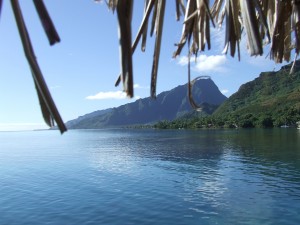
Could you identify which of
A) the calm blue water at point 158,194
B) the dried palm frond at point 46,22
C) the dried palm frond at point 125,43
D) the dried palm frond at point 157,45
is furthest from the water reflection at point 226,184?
the dried palm frond at point 46,22

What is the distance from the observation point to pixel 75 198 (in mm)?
27484

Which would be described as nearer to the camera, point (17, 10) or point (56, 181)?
point (17, 10)

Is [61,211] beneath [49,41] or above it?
beneath

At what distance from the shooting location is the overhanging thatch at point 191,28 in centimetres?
100

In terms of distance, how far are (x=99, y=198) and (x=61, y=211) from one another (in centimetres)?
402

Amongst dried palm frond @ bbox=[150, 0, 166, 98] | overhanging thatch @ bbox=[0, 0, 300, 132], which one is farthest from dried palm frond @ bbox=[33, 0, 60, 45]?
dried palm frond @ bbox=[150, 0, 166, 98]

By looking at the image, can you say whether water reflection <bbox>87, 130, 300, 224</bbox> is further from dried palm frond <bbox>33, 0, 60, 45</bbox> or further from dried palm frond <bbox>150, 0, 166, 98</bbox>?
dried palm frond <bbox>33, 0, 60, 45</bbox>

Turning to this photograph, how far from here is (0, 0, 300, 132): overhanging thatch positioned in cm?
100

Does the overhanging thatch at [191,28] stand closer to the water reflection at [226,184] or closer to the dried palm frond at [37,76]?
the dried palm frond at [37,76]

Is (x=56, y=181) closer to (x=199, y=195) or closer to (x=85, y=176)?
(x=85, y=176)

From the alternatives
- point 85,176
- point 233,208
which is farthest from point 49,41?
point 85,176

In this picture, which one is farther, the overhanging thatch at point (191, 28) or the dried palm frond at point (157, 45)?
the dried palm frond at point (157, 45)

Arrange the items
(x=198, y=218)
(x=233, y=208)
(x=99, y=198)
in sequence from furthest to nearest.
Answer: (x=99, y=198) < (x=233, y=208) < (x=198, y=218)

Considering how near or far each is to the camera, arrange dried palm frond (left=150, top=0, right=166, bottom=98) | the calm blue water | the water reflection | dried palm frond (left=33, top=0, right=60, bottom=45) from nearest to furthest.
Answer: dried palm frond (left=33, top=0, right=60, bottom=45) → dried palm frond (left=150, top=0, right=166, bottom=98) → the calm blue water → the water reflection
